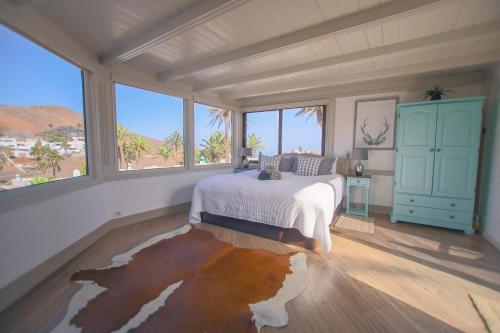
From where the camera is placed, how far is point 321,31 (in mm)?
2012

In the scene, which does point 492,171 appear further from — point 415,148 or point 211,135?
point 211,135

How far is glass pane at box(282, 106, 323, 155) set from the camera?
14.7 ft

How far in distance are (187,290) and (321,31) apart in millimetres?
2732

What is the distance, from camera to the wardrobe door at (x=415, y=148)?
3051mm

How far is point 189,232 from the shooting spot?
2.94m

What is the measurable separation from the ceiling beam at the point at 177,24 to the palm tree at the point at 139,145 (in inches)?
50.0

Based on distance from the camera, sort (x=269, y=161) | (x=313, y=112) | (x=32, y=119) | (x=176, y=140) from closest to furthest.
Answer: (x=32, y=119) < (x=176, y=140) < (x=269, y=161) < (x=313, y=112)

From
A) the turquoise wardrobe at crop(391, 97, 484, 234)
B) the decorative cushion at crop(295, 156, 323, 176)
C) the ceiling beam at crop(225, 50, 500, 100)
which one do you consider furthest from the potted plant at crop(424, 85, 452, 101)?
the decorative cushion at crop(295, 156, 323, 176)

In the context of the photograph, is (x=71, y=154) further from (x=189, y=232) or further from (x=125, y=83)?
(x=189, y=232)

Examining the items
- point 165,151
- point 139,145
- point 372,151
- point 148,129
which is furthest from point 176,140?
point 372,151

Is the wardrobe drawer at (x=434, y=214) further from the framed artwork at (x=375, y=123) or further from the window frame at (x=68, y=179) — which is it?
the window frame at (x=68, y=179)

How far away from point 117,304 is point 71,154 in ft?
6.27

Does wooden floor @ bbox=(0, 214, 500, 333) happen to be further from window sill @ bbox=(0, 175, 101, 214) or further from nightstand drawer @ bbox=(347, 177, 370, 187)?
nightstand drawer @ bbox=(347, 177, 370, 187)

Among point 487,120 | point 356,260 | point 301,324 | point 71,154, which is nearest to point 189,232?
point 71,154
